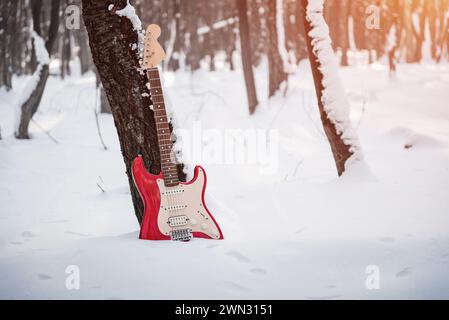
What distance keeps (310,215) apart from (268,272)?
1288 mm

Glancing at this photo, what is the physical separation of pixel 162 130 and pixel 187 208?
64 cm

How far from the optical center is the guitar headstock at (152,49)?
3225 mm

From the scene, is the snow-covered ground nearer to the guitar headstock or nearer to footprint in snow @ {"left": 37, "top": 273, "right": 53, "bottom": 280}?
footprint in snow @ {"left": 37, "top": 273, "right": 53, "bottom": 280}

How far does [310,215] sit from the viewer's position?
13.6 ft

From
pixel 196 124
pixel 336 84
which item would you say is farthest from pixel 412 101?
pixel 336 84

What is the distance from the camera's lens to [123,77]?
3342 millimetres

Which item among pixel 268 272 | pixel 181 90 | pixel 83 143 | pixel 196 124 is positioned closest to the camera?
pixel 268 272

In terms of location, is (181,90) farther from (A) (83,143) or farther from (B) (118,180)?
(B) (118,180)

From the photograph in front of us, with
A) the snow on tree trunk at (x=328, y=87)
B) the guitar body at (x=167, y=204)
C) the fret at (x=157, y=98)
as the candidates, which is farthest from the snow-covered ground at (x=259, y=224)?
the fret at (x=157, y=98)

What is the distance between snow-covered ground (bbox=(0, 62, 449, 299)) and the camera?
285cm

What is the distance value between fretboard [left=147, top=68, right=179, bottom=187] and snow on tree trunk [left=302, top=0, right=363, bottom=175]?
220 cm

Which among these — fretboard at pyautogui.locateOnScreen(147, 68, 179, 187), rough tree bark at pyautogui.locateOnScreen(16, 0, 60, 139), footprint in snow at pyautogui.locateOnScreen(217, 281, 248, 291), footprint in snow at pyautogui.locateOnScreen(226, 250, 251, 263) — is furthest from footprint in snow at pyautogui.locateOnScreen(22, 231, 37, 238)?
rough tree bark at pyautogui.locateOnScreen(16, 0, 60, 139)

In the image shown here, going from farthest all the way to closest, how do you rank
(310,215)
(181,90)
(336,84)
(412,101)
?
(181,90)
(412,101)
(336,84)
(310,215)
